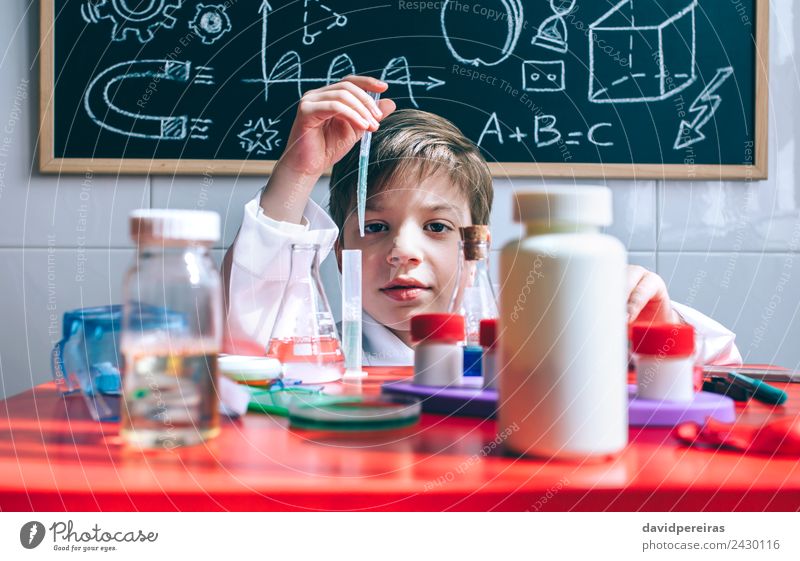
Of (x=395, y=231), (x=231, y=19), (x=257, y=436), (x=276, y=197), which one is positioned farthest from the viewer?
(x=231, y=19)

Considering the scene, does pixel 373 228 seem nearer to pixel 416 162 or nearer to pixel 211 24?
pixel 416 162

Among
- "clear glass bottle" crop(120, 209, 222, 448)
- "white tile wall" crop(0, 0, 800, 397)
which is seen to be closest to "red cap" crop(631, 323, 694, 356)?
"clear glass bottle" crop(120, 209, 222, 448)

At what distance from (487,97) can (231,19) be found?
A: 1.46 feet

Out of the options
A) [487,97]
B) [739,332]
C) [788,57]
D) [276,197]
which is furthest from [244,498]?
[788,57]

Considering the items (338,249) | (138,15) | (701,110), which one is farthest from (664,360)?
(138,15)

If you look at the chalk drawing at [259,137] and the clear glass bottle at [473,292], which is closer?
the clear glass bottle at [473,292]

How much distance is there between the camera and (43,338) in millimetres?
1229

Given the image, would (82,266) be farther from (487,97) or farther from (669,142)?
(669,142)

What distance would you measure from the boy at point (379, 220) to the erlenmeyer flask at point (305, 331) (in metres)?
0.24

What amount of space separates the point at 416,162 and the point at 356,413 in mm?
736

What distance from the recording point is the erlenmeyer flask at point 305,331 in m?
0.59

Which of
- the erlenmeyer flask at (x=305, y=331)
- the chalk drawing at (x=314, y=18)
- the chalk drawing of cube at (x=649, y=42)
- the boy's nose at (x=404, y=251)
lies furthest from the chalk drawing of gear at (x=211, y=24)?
the erlenmeyer flask at (x=305, y=331)

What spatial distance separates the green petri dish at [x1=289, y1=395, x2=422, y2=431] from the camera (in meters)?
0.39

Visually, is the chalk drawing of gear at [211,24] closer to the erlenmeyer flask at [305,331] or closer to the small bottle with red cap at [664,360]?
the erlenmeyer flask at [305,331]
